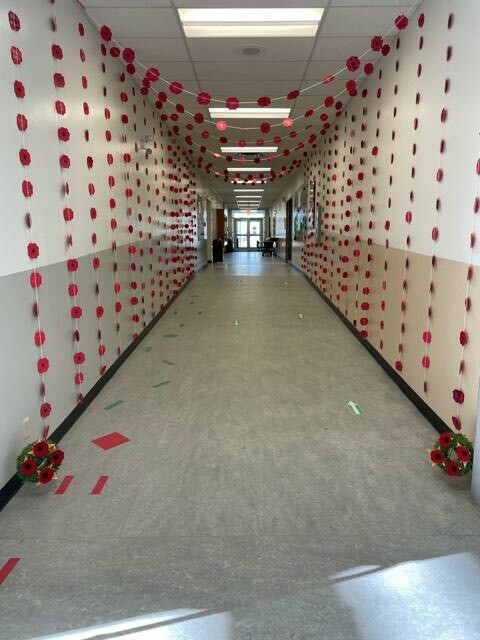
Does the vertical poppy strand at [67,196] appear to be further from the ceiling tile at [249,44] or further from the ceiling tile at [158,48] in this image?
the ceiling tile at [249,44]

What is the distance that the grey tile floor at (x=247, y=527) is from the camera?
186 centimetres

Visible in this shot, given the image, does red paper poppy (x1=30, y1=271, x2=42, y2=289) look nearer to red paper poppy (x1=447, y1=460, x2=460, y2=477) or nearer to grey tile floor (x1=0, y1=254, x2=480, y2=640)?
grey tile floor (x1=0, y1=254, x2=480, y2=640)

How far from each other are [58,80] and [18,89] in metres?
0.73

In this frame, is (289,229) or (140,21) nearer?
(140,21)

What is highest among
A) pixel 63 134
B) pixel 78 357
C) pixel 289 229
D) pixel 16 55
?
pixel 16 55

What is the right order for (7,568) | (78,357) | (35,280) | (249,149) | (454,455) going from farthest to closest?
(249,149), (78,357), (35,280), (454,455), (7,568)

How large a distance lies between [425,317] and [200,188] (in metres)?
12.0

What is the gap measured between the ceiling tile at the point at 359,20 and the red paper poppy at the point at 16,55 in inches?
96.7

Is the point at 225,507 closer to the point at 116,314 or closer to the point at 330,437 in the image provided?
the point at 330,437

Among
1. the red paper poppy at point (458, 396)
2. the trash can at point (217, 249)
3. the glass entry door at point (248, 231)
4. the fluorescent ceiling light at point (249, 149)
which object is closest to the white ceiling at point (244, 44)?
the red paper poppy at point (458, 396)

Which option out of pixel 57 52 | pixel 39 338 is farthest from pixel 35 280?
pixel 57 52

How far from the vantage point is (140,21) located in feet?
13.7

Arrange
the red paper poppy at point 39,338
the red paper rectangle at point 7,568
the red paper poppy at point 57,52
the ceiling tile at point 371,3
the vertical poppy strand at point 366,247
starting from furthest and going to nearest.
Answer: the vertical poppy strand at point 366,247
the ceiling tile at point 371,3
the red paper poppy at point 57,52
the red paper poppy at point 39,338
the red paper rectangle at point 7,568

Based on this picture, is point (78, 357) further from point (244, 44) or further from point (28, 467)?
point (244, 44)
